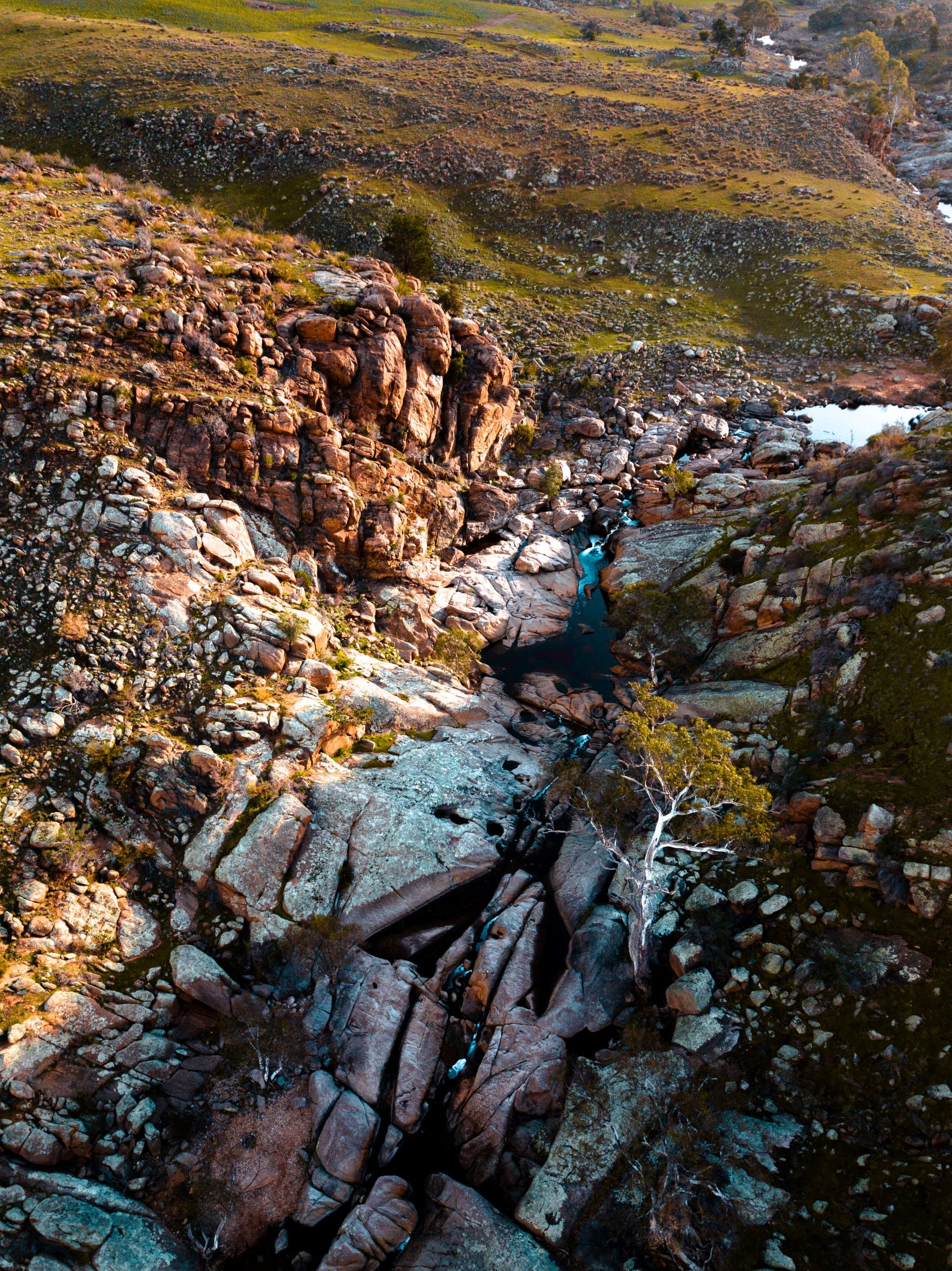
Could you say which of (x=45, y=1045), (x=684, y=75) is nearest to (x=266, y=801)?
(x=45, y=1045)

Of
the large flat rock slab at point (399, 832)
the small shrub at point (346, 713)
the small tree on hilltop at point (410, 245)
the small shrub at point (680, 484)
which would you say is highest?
the small tree on hilltop at point (410, 245)

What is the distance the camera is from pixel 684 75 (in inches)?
3809

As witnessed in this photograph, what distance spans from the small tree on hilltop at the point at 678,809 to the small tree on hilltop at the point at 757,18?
537 ft

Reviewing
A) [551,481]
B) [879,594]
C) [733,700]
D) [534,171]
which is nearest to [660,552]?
[551,481]

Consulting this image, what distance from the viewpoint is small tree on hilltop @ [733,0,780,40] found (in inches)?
4973

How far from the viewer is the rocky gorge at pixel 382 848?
51.1 feet

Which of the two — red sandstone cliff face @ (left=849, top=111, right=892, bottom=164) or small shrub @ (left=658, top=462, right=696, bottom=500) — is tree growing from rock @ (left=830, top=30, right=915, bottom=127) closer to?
red sandstone cliff face @ (left=849, top=111, right=892, bottom=164)

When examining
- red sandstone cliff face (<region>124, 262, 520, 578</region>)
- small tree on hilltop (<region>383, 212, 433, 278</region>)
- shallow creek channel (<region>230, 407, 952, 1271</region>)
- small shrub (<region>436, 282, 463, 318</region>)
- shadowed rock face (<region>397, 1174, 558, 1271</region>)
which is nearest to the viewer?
shallow creek channel (<region>230, 407, 952, 1271</region>)

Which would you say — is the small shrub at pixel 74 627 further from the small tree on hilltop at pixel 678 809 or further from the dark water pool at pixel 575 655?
the dark water pool at pixel 575 655

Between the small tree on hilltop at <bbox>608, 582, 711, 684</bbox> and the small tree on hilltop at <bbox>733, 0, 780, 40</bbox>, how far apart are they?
151 meters

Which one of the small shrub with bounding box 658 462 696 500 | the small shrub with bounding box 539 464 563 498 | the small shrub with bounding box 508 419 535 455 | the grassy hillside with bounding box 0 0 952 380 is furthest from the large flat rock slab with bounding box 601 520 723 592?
the grassy hillside with bounding box 0 0 952 380

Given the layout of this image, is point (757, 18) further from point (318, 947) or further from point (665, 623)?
point (318, 947)

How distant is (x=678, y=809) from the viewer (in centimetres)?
2205

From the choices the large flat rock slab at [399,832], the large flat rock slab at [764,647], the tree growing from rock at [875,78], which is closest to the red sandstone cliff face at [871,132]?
the tree growing from rock at [875,78]
